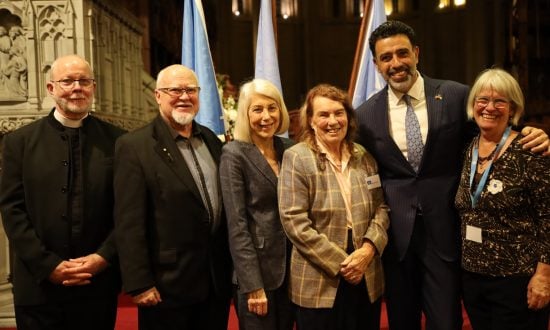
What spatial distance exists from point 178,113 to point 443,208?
1.34 m

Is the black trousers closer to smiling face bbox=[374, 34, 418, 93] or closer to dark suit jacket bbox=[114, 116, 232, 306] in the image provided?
dark suit jacket bbox=[114, 116, 232, 306]

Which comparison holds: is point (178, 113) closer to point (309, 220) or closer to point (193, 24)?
point (309, 220)

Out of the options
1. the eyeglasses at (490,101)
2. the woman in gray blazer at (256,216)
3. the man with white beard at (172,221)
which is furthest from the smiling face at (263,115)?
the eyeglasses at (490,101)

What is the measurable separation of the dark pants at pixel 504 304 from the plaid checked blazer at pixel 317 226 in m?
0.46

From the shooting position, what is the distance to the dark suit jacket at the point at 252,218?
98.0 inches

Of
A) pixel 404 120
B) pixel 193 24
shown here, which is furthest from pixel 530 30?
pixel 404 120

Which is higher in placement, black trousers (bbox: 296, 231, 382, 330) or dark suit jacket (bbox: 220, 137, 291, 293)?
dark suit jacket (bbox: 220, 137, 291, 293)

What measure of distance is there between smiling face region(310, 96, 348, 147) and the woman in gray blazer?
214mm

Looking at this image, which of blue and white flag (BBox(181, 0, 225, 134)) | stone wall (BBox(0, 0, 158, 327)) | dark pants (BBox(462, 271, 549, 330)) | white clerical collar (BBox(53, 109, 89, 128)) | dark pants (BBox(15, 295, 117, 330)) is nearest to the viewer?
dark pants (BBox(462, 271, 549, 330))

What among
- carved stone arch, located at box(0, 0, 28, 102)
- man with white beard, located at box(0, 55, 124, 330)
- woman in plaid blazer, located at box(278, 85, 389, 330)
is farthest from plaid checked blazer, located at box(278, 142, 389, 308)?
carved stone arch, located at box(0, 0, 28, 102)

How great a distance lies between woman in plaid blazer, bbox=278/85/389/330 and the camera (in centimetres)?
245

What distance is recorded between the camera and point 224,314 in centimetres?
267

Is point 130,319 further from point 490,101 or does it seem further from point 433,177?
point 490,101

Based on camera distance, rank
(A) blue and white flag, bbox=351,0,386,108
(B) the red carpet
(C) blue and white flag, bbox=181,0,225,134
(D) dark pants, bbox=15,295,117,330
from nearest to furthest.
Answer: (D) dark pants, bbox=15,295,117,330, (B) the red carpet, (C) blue and white flag, bbox=181,0,225,134, (A) blue and white flag, bbox=351,0,386,108
